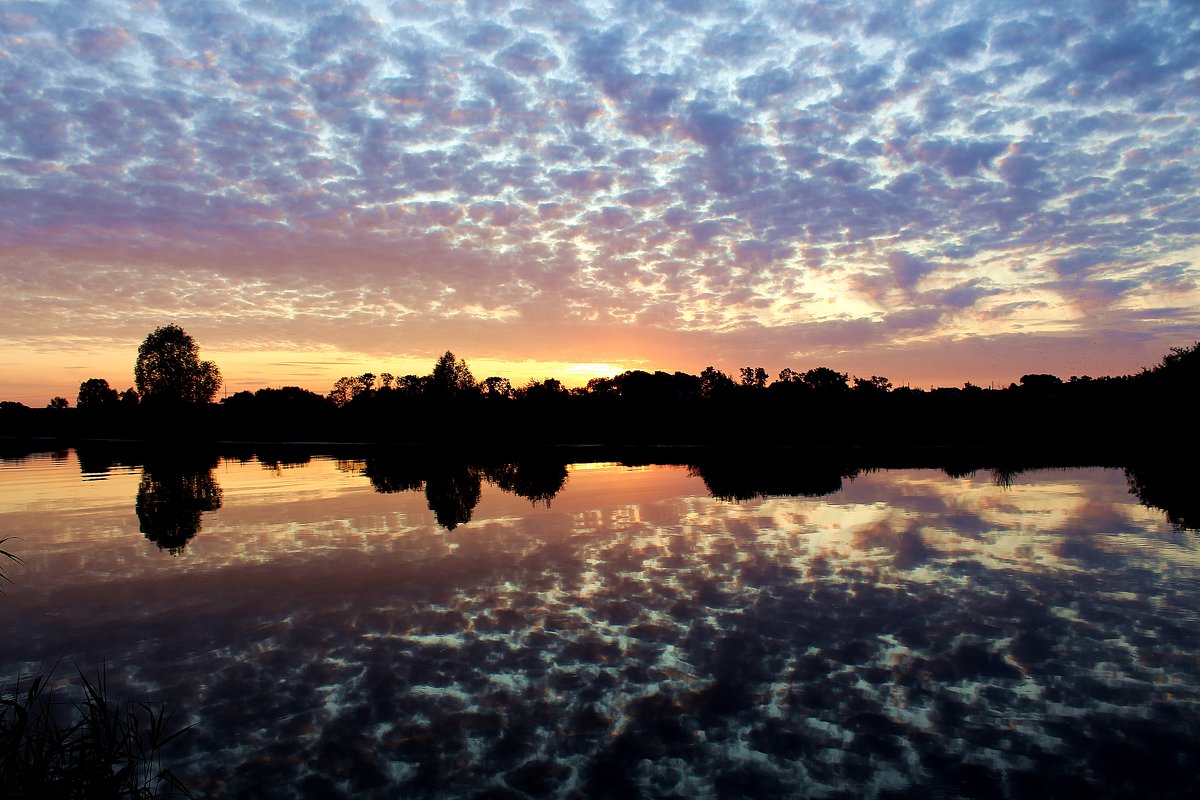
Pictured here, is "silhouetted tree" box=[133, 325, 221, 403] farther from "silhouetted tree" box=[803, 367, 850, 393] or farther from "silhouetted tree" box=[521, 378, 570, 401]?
"silhouetted tree" box=[803, 367, 850, 393]

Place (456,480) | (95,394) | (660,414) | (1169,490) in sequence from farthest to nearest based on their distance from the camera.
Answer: (95,394) → (660,414) → (456,480) → (1169,490)

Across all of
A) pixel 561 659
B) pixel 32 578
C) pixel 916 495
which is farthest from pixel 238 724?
pixel 916 495

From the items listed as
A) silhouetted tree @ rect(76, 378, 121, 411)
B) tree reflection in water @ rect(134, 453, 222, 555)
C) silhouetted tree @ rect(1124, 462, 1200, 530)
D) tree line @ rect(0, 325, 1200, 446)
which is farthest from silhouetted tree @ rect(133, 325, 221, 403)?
silhouetted tree @ rect(1124, 462, 1200, 530)

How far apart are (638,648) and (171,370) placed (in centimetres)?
13496

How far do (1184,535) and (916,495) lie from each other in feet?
42.0

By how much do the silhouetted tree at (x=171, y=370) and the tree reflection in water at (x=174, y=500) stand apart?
73.7 m

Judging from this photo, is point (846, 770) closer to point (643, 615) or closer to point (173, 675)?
point (643, 615)

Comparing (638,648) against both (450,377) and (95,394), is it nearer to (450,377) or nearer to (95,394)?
(450,377)

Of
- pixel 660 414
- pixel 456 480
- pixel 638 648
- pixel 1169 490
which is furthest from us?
pixel 660 414

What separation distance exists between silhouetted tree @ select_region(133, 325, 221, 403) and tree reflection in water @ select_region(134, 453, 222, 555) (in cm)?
7373

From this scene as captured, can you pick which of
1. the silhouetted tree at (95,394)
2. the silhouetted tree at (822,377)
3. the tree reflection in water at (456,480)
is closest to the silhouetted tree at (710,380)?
the silhouetted tree at (822,377)

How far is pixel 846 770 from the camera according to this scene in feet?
29.0

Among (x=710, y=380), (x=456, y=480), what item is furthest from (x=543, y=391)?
(x=456, y=480)

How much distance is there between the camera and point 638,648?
1322 centimetres
